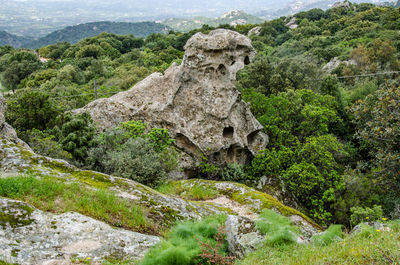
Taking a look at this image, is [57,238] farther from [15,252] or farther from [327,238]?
[327,238]

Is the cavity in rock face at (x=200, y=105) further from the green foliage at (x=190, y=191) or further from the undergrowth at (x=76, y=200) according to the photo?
the undergrowth at (x=76, y=200)

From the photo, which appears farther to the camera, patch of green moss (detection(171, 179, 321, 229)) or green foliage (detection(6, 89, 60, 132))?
green foliage (detection(6, 89, 60, 132))

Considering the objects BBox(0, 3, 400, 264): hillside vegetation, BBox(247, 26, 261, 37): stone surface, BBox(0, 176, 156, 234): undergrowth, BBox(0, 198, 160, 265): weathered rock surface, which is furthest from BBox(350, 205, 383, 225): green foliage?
BBox(247, 26, 261, 37): stone surface

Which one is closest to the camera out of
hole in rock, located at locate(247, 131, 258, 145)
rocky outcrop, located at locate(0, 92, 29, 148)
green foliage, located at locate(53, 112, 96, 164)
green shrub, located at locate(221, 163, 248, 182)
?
rocky outcrop, located at locate(0, 92, 29, 148)

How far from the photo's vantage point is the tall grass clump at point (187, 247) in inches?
186

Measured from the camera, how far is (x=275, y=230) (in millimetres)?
5832

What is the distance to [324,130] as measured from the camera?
1923cm

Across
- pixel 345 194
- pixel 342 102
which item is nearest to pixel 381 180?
pixel 345 194

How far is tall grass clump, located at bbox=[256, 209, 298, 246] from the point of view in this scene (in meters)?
5.43

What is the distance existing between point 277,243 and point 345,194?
12.0 metres

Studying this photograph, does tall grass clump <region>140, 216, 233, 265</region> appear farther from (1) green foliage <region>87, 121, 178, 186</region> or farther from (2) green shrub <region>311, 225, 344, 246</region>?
(1) green foliage <region>87, 121, 178, 186</region>

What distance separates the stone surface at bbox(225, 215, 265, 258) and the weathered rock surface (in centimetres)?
146

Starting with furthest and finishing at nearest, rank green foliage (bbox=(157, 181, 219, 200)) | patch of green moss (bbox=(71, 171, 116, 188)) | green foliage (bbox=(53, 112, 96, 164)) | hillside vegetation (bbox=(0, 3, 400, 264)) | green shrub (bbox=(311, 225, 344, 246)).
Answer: green foliage (bbox=(53, 112, 96, 164)) → green foliage (bbox=(157, 181, 219, 200)) → patch of green moss (bbox=(71, 171, 116, 188)) → green shrub (bbox=(311, 225, 344, 246)) → hillside vegetation (bbox=(0, 3, 400, 264))

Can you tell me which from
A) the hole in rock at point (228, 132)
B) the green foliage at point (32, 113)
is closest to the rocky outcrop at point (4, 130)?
the green foliage at point (32, 113)
